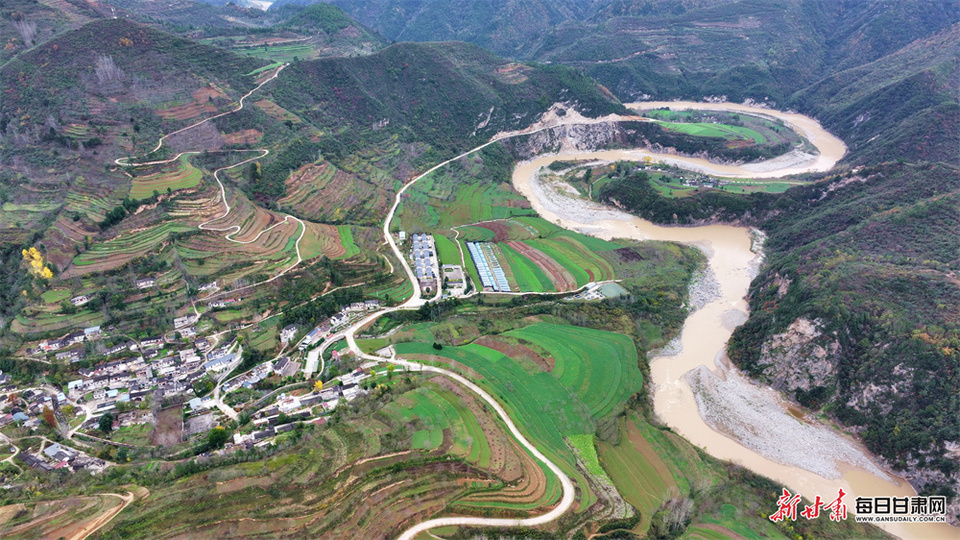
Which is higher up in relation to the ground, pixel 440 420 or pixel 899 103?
pixel 899 103

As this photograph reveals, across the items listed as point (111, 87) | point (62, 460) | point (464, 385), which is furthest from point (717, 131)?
point (62, 460)

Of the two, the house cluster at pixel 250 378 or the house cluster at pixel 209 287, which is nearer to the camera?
the house cluster at pixel 250 378

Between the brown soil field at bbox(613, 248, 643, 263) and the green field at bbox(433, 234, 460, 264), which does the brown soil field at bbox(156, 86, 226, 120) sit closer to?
the green field at bbox(433, 234, 460, 264)

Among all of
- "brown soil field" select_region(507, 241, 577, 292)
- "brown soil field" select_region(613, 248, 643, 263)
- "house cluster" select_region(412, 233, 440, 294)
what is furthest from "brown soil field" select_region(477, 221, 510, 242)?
"brown soil field" select_region(613, 248, 643, 263)

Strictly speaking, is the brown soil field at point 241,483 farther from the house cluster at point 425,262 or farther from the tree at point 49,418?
the house cluster at point 425,262

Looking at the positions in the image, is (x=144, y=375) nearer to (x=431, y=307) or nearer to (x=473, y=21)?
(x=431, y=307)

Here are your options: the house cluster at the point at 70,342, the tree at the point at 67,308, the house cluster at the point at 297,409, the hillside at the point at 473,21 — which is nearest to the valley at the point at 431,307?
the house cluster at the point at 297,409
